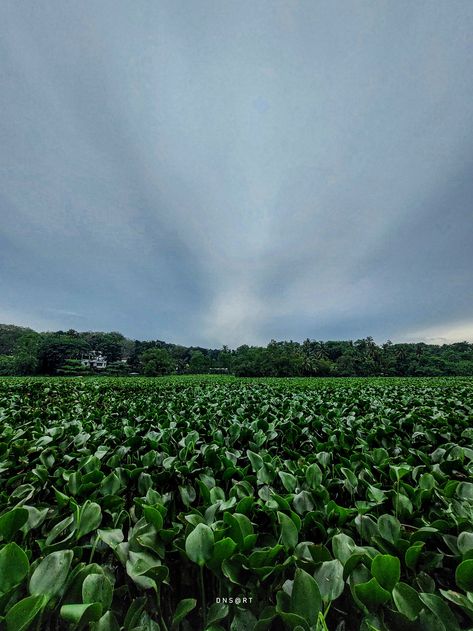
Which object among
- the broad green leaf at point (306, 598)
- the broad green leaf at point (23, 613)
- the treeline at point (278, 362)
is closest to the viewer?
the broad green leaf at point (23, 613)

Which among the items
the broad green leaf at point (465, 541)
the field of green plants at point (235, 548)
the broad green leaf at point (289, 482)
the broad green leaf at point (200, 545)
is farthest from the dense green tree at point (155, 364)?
the broad green leaf at point (465, 541)

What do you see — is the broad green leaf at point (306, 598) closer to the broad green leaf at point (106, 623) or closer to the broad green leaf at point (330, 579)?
the broad green leaf at point (330, 579)

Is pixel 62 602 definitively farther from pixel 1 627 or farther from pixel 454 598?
pixel 454 598

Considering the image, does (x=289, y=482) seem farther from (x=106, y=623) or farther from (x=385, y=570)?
(x=106, y=623)

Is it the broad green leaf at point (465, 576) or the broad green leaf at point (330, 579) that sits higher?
the broad green leaf at point (465, 576)

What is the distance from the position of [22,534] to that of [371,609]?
4.29 feet

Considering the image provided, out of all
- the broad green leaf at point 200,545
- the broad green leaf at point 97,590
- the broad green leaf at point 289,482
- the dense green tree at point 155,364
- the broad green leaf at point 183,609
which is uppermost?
the dense green tree at point 155,364

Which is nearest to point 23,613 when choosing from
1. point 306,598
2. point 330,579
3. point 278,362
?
point 306,598

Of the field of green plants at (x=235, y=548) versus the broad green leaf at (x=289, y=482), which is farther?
the broad green leaf at (x=289, y=482)

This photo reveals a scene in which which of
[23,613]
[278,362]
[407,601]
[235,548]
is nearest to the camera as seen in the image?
[23,613]

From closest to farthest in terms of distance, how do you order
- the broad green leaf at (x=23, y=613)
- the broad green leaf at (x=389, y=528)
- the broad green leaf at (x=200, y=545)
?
the broad green leaf at (x=23, y=613) < the broad green leaf at (x=200, y=545) < the broad green leaf at (x=389, y=528)

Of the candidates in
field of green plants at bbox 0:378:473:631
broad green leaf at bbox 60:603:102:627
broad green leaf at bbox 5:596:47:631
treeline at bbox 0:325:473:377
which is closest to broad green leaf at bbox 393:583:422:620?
field of green plants at bbox 0:378:473:631

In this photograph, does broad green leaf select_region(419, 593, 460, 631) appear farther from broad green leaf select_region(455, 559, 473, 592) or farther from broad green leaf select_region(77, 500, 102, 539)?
broad green leaf select_region(77, 500, 102, 539)

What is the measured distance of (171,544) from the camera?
1122 mm
